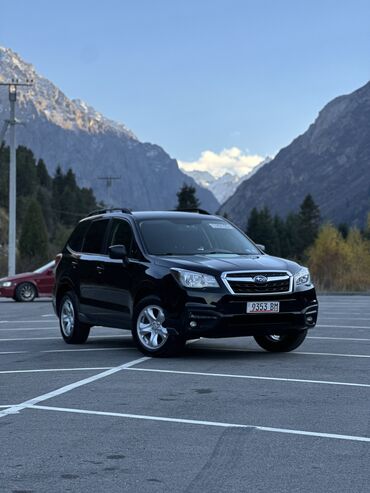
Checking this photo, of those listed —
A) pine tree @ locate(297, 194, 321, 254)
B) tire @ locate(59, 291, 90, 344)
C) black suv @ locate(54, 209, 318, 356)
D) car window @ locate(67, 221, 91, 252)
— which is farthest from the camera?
pine tree @ locate(297, 194, 321, 254)

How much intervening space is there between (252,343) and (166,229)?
2245 mm

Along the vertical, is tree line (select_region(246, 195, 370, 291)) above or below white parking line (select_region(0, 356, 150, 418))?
above

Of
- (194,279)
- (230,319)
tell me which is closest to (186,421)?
(230,319)

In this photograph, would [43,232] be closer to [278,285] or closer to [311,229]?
[311,229]

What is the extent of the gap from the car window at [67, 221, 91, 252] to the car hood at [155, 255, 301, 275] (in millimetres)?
2440

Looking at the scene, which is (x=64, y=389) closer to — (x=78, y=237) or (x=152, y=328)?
(x=152, y=328)

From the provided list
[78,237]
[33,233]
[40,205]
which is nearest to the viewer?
[78,237]

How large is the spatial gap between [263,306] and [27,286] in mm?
19475

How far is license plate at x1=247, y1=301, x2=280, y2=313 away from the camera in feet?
34.1

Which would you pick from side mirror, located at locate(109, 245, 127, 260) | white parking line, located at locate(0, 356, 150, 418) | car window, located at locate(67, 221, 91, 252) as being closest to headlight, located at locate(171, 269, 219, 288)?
white parking line, located at locate(0, 356, 150, 418)

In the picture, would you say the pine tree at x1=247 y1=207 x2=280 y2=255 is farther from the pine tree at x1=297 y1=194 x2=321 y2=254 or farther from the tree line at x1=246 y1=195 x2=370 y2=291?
the pine tree at x1=297 y1=194 x2=321 y2=254

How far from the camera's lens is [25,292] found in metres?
29.0

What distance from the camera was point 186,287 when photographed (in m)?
10.5

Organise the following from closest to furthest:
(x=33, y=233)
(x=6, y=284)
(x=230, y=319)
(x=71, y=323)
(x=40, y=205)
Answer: (x=230, y=319), (x=71, y=323), (x=6, y=284), (x=33, y=233), (x=40, y=205)
